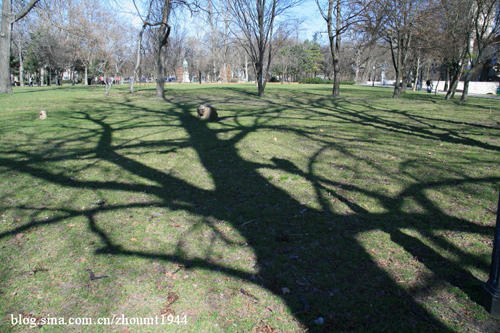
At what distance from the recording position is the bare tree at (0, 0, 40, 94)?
20.6 meters

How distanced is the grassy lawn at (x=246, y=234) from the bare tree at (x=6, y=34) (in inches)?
686

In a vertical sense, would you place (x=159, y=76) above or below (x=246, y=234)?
above

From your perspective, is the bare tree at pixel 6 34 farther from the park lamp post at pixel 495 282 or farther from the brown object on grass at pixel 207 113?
the park lamp post at pixel 495 282

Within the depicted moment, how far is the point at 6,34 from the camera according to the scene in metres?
21.1

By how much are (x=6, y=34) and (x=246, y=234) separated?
25.1m

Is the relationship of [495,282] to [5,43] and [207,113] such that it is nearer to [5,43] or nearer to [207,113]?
[207,113]

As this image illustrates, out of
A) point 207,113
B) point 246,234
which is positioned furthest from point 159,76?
point 246,234

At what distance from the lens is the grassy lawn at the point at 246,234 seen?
2688mm

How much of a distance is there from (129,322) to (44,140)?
275 inches

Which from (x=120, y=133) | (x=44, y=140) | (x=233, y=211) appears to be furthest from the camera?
(x=120, y=133)

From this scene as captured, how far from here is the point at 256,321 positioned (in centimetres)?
259

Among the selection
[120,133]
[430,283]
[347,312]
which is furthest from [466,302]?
[120,133]

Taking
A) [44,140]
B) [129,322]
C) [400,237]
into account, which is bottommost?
[129,322]

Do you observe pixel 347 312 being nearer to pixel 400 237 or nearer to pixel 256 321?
pixel 256 321
